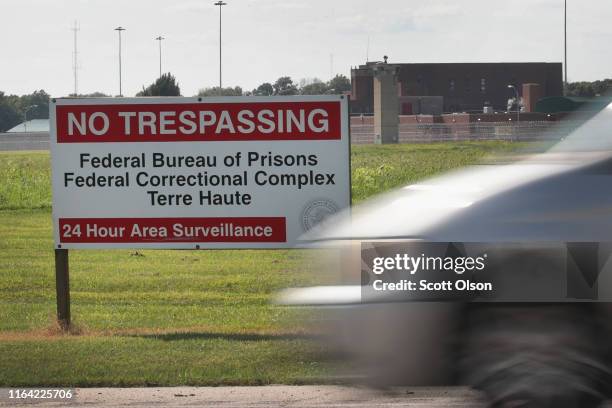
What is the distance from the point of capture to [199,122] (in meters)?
10.2

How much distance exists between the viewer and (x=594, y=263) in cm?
524

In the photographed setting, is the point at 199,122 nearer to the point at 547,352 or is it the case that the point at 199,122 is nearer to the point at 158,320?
the point at 158,320

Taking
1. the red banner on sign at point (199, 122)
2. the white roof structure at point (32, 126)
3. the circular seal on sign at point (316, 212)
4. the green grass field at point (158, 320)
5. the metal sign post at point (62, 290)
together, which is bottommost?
the green grass field at point (158, 320)

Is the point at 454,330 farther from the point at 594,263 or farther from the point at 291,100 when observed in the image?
the point at 291,100

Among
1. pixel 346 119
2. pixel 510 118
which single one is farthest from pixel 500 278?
pixel 510 118

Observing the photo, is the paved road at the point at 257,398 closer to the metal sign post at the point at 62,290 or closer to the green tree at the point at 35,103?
the metal sign post at the point at 62,290

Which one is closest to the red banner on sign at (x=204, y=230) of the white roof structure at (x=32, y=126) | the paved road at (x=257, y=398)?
the paved road at (x=257, y=398)

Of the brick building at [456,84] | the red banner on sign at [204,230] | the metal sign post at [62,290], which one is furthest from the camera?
the brick building at [456,84]

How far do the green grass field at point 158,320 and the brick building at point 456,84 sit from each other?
8671 cm

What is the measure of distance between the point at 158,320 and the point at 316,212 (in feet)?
7.13

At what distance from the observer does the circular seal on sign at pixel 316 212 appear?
401 inches

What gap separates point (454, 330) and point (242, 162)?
5219 millimetres

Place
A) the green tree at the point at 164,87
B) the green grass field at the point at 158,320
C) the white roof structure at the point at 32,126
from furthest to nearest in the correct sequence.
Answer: the white roof structure at the point at 32,126 < the green tree at the point at 164,87 < the green grass field at the point at 158,320

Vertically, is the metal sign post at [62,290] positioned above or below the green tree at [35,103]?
below
